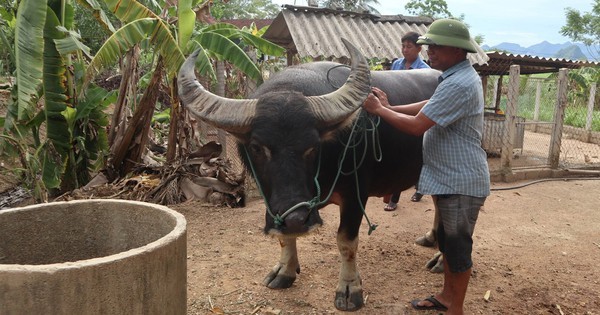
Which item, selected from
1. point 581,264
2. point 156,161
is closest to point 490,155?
point 581,264

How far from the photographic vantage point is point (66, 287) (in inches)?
61.7

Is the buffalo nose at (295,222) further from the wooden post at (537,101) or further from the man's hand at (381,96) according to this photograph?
the wooden post at (537,101)

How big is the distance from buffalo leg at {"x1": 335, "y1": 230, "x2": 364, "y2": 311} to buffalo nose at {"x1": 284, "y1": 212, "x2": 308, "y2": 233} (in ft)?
2.78

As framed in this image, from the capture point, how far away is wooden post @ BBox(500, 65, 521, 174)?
6883 millimetres

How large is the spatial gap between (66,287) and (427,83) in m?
3.32

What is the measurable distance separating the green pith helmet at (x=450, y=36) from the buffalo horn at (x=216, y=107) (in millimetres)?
1151

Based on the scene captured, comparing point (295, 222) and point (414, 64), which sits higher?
point (414, 64)

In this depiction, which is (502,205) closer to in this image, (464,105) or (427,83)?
(427,83)

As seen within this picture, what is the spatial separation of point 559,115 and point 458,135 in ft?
18.9

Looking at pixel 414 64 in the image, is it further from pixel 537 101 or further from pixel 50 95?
pixel 537 101

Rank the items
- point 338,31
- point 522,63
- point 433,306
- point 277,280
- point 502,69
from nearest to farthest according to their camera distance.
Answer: point 433,306
point 277,280
point 338,31
point 522,63
point 502,69

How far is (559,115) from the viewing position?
7.41 metres

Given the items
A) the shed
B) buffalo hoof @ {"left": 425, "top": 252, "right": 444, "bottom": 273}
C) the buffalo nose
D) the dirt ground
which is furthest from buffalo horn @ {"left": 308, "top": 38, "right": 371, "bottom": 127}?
the shed

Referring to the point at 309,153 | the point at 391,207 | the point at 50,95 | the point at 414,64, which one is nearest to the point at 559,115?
the point at 414,64
